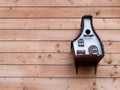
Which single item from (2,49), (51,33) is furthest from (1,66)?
(51,33)

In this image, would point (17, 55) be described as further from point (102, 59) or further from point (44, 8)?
point (102, 59)

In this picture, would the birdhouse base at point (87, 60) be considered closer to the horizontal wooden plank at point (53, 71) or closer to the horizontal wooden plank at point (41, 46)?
the horizontal wooden plank at point (53, 71)

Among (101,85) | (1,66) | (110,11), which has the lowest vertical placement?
(101,85)

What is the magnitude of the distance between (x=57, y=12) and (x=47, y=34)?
23 centimetres

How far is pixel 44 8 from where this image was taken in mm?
2721

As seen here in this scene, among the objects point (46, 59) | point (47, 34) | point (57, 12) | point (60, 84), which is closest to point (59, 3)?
point (57, 12)

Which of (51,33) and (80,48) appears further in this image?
(51,33)

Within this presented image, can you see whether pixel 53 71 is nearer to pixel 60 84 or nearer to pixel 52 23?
pixel 60 84

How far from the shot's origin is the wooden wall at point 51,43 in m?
2.55

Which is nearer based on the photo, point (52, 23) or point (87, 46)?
point (87, 46)

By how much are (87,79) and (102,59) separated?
0.73 feet

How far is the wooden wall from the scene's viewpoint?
100 inches

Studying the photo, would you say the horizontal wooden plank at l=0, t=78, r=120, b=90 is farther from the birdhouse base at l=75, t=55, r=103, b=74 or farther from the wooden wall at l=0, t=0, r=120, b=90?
the birdhouse base at l=75, t=55, r=103, b=74

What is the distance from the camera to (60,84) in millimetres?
2543
